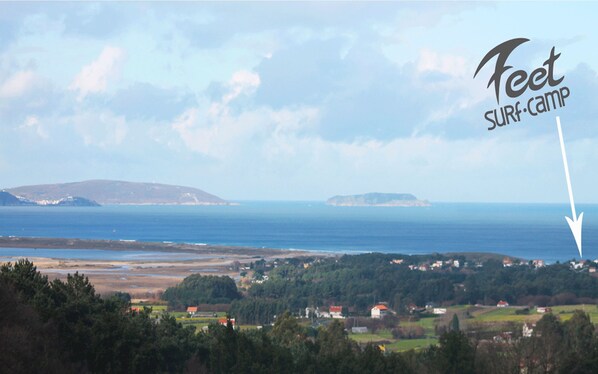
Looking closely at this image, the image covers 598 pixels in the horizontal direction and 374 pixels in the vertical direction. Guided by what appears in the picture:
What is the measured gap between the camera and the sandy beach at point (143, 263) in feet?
150

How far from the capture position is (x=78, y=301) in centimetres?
1627

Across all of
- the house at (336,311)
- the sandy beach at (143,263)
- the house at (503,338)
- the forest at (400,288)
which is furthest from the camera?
the sandy beach at (143,263)

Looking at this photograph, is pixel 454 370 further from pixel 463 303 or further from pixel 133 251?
pixel 133 251

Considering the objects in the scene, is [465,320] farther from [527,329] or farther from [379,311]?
[527,329]

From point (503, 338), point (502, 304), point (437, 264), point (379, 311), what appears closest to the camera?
point (503, 338)

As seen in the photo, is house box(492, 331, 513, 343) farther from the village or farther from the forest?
the forest

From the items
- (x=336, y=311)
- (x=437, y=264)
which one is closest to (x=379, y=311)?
(x=336, y=311)

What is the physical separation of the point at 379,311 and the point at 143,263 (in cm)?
2596

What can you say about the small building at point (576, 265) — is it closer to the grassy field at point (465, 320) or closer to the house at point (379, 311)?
the grassy field at point (465, 320)

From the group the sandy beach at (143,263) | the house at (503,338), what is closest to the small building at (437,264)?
the sandy beach at (143,263)

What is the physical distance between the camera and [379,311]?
38.4 meters

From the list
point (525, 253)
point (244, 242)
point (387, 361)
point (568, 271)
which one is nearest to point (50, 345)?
point (387, 361)

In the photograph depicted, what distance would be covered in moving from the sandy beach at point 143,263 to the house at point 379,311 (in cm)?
1042

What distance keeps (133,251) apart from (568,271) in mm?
36667
